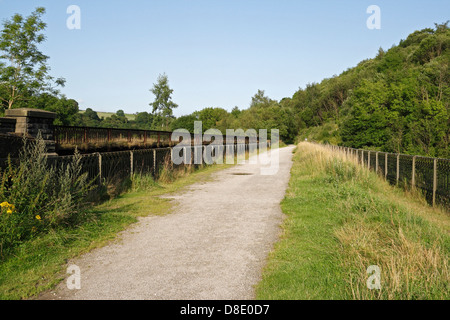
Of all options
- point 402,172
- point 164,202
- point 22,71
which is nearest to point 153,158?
point 164,202

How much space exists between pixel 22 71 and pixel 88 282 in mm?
40918

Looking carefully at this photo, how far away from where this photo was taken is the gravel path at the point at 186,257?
143 inches

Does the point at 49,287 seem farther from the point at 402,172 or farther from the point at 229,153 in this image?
the point at 229,153

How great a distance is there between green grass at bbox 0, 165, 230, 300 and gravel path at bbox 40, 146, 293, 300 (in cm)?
23

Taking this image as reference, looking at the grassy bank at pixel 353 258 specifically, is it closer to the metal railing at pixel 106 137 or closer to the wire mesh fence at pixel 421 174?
the wire mesh fence at pixel 421 174

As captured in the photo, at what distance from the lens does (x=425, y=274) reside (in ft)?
11.8

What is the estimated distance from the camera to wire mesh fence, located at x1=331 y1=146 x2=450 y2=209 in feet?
29.6

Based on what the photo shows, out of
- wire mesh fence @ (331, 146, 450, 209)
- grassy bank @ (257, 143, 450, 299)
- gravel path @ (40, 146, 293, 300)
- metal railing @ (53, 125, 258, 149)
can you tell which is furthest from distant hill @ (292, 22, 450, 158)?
gravel path @ (40, 146, 293, 300)

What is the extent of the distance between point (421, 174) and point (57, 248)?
444 inches

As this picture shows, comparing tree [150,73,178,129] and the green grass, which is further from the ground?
tree [150,73,178,129]

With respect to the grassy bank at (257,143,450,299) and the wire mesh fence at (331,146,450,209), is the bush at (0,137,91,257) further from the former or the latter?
the wire mesh fence at (331,146,450,209)

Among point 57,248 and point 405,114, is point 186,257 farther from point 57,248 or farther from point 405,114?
point 405,114

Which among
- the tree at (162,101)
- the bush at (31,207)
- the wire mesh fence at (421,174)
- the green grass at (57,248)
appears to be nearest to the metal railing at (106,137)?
the green grass at (57,248)

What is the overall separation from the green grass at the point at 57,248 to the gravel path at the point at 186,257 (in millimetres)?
226
